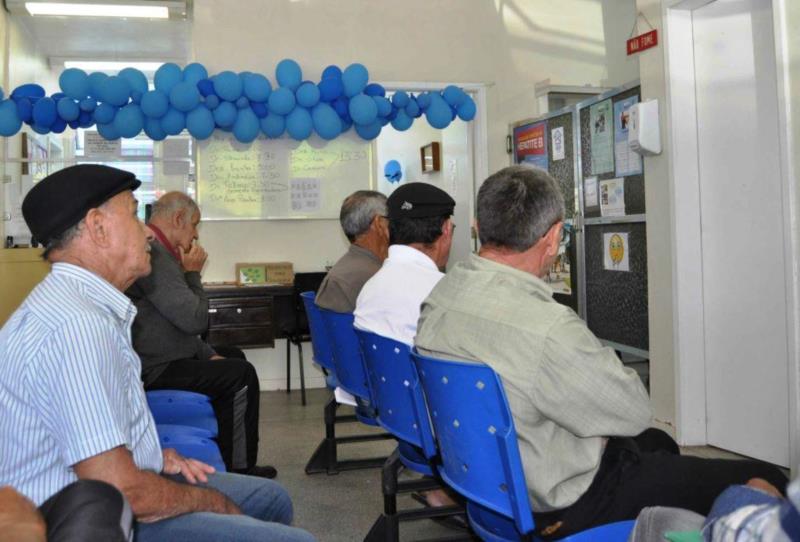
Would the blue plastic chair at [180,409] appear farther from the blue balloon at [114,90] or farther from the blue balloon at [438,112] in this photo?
the blue balloon at [438,112]

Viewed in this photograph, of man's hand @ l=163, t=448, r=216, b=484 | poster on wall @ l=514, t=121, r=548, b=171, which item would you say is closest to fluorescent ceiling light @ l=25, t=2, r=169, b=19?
poster on wall @ l=514, t=121, r=548, b=171

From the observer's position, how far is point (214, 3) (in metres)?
5.78

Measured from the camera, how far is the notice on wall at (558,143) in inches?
213

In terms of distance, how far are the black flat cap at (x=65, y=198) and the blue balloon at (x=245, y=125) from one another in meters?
3.90

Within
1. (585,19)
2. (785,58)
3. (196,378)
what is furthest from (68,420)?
(585,19)

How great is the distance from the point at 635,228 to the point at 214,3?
3539 mm

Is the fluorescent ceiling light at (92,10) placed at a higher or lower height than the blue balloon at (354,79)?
higher

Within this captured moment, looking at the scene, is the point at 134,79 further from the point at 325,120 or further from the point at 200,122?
the point at 325,120

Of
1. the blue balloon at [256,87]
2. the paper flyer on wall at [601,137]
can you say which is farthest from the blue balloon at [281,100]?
the paper flyer on wall at [601,137]

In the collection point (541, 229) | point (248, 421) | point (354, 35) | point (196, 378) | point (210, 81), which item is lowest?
point (248, 421)

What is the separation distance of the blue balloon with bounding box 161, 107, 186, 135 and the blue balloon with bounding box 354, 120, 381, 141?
1244mm

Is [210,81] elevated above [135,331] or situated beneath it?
elevated above

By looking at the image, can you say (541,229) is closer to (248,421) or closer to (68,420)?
(68,420)

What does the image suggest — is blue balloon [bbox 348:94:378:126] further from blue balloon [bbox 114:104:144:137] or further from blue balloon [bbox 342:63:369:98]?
blue balloon [bbox 114:104:144:137]
